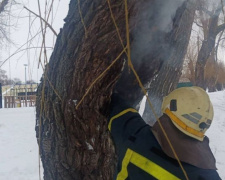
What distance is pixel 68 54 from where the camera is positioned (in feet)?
4.69

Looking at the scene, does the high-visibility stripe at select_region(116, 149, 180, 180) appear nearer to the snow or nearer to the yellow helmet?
the yellow helmet

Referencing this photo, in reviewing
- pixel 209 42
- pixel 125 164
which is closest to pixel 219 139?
pixel 209 42

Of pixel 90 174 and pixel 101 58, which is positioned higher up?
pixel 101 58

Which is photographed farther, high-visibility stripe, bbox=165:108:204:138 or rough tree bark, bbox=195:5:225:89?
rough tree bark, bbox=195:5:225:89

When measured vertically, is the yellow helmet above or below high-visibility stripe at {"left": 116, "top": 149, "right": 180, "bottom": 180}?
above

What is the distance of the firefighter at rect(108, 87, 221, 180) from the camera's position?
122 cm

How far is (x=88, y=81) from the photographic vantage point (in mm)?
1407

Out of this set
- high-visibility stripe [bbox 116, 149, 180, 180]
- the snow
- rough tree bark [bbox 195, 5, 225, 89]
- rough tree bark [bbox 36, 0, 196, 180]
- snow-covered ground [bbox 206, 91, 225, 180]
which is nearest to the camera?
high-visibility stripe [bbox 116, 149, 180, 180]

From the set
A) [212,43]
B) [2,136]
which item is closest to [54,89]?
[2,136]

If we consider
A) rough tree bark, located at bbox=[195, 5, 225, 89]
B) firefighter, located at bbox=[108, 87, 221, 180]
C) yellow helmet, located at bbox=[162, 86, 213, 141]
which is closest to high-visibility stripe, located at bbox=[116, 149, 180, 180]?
firefighter, located at bbox=[108, 87, 221, 180]

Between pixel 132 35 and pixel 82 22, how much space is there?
0.83 feet

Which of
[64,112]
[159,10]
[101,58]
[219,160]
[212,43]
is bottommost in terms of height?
[219,160]

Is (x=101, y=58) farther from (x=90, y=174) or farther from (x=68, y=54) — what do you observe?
(x=90, y=174)

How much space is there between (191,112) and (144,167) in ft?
1.06
